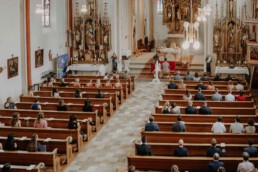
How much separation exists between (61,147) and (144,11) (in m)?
24.2

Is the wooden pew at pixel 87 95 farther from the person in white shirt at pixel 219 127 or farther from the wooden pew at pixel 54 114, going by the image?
the person in white shirt at pixel 219 127

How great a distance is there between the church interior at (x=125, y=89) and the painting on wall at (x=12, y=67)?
1.7 inches

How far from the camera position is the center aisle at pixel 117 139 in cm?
1409

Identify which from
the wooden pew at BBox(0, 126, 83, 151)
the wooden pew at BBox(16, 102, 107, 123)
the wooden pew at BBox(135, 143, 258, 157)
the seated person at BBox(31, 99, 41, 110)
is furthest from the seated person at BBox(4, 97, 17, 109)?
the wooden pew at BBox(135, 143, 258, 157)

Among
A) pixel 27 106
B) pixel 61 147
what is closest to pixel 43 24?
pixel 27 106

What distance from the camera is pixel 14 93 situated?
20.8m

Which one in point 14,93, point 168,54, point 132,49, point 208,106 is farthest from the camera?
point 132,49

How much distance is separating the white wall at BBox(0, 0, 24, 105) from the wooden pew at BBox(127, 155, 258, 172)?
358 inches

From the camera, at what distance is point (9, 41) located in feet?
66.3

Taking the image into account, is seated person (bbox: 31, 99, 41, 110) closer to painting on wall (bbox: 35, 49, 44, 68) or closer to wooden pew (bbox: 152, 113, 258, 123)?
wooden pew (bbox: 152, 113, 258, 123)

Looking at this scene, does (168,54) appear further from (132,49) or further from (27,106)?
(27,106)

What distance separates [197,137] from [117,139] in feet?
12.1

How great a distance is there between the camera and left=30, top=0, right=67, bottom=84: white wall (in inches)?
922

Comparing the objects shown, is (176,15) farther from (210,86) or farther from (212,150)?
(212,150)
